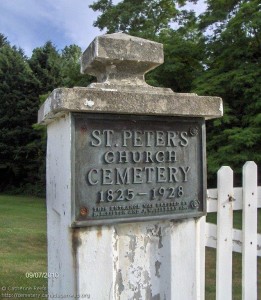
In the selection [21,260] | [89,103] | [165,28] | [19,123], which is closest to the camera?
[89,103]

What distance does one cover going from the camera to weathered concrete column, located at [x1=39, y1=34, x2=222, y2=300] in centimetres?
188

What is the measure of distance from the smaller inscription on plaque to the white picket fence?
0.70 feet

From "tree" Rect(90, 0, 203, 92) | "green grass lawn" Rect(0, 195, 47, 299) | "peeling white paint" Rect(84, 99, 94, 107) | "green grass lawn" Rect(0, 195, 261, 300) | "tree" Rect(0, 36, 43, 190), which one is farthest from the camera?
"tree" Rect(0, 36, 43, 190)

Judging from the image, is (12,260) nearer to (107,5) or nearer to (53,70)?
(107,5)

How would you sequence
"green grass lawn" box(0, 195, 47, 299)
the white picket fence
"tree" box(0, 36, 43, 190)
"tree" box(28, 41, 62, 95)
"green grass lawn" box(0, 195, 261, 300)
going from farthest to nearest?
"tree" box(0, 36, 43, 190), "tree" box(28, 41, 62, 95), "green grass lawn" box(0, 195, 261, 300), "green grass lawn" box(0, 195, 47, 299), the white picket fence

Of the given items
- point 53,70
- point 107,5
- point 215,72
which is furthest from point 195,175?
point 53,70

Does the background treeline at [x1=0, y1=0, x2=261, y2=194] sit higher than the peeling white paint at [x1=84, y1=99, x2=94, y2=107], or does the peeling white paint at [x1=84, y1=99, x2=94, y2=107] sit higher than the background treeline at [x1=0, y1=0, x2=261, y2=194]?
the background treeline at [x1=0, y1=0, x2=261, y2=194]

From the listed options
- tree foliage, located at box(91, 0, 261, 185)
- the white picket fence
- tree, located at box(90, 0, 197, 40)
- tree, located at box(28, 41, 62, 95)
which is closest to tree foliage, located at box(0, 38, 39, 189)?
tree, located at box(28, 41, 62, 95)

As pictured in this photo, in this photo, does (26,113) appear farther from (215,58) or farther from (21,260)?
(21,260)

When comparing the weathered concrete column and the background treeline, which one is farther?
the background treeline

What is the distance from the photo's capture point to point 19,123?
21.2 meters

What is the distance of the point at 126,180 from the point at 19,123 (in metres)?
20.2

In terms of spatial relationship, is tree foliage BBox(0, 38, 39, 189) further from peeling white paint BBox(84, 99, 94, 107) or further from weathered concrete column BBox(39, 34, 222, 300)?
peeling white paint BBox(84, 99, 94, 107)

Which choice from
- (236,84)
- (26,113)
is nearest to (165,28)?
(236,84)
